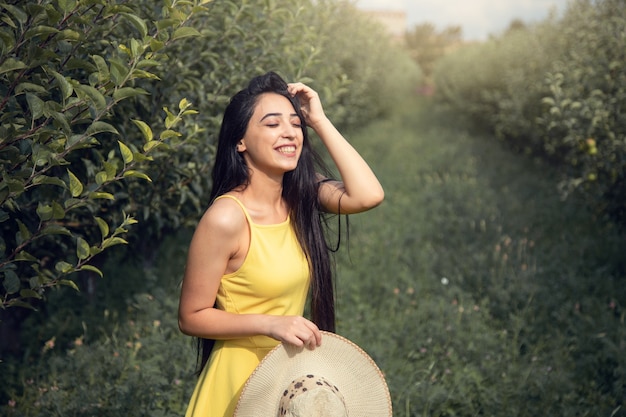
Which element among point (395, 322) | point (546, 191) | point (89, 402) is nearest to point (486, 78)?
point (546, 191)

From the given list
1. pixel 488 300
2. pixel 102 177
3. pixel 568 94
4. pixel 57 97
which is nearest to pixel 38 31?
pixel 102 177

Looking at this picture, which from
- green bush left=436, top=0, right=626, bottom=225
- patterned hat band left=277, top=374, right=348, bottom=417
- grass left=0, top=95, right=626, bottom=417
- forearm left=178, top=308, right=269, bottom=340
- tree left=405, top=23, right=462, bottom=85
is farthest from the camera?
tree left=405, top=23, right=462, bottom=85

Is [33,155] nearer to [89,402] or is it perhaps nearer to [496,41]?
[89,402]

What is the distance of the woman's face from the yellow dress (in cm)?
21

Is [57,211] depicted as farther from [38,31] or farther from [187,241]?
[187,241]

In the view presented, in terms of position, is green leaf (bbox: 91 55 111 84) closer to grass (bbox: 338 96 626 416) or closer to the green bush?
grass (bbox: 338 96 626 416)

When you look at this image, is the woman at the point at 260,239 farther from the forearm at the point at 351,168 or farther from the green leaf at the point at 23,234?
the green leaf at the point at 23,234

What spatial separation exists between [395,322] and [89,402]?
271 cm

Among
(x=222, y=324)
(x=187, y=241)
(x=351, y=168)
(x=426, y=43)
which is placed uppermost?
(x=426, y=43)

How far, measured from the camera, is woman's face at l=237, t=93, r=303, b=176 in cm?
250

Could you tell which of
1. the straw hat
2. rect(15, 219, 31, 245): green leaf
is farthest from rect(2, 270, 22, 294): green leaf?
the straw hat

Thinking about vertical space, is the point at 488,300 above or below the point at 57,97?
below

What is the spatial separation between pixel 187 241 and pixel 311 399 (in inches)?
208

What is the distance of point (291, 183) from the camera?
2736 millimetres
